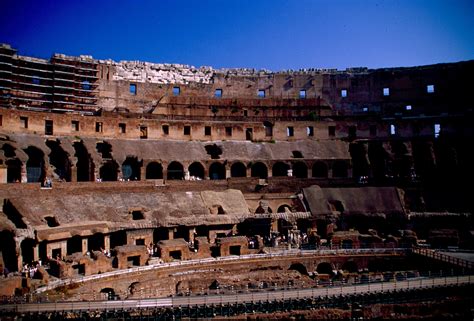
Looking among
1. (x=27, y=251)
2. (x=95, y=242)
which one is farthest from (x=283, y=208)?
(x=27, y=251)

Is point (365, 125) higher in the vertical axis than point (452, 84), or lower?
lower

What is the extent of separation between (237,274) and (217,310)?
6807mm

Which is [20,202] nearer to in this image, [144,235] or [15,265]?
[15,265]

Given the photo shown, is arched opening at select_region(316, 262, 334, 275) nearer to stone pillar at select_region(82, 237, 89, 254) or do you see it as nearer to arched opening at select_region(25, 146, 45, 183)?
stone pillar at select_region(82, 237, 89, 254)

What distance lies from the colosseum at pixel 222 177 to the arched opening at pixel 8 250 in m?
0.12

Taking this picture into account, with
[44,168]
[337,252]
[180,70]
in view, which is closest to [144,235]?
[44,168]

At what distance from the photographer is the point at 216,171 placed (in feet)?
145

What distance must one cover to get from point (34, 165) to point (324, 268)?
89.7ft

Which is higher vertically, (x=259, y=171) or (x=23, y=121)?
(x=23, y=121)

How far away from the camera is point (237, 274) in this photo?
1019 inches

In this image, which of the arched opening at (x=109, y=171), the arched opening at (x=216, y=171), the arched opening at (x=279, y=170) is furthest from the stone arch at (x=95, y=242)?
the arched opening at (x=279, y=170)

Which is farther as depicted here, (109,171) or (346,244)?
(109,171)

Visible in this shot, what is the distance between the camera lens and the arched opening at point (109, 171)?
37644mm

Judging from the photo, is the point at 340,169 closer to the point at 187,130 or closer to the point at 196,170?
the point at 196,170
